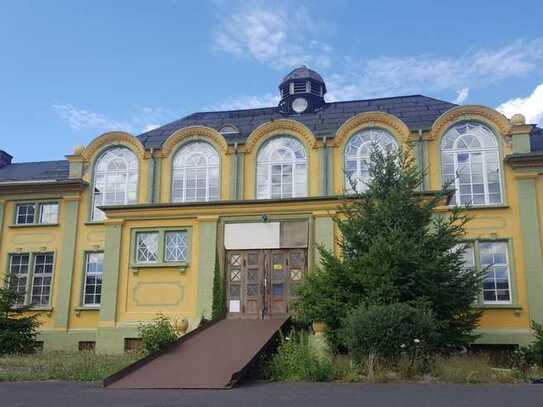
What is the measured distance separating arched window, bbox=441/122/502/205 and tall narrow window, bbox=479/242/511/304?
158 cm

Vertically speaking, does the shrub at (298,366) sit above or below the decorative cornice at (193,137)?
below

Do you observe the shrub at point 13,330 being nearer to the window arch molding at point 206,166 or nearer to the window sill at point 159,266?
the window sill at point 159,266

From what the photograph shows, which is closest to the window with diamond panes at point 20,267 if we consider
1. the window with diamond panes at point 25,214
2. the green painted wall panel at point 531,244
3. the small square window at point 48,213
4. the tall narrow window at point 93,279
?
the window with diamond panes at point 25,214

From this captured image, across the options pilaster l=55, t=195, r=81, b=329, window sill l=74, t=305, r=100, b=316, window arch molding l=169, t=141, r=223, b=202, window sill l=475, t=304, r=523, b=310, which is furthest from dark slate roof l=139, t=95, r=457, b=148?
window sill l=475, t=304, r=523, b=310

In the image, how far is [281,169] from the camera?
21.2 m

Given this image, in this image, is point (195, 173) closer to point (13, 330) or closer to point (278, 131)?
point (278, 131)

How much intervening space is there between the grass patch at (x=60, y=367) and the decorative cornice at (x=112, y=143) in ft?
28.6

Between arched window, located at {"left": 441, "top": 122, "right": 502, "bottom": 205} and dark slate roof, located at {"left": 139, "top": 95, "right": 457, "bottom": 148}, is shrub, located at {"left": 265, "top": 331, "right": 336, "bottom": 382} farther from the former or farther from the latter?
dark slate roof, located at {"left": 139, "top": 95, "right": 457, "bottom": 148}

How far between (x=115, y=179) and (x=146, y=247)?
3.85 meters

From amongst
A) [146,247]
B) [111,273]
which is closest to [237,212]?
[146,247]

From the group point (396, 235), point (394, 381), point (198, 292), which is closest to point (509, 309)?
point (396, 235)

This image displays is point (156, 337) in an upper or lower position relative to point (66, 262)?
lower

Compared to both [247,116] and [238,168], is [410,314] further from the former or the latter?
[247,116]

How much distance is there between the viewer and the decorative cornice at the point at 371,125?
2056 centimetres
